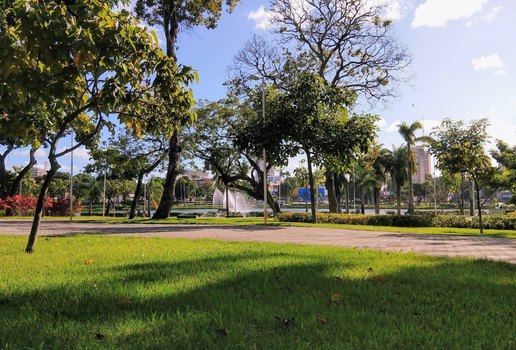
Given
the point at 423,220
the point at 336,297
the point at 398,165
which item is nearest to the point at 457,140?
the point at 423,220

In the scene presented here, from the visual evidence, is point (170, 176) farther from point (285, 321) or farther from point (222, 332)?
point (222, 332)

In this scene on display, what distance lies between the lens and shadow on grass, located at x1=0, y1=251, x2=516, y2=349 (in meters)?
3.10

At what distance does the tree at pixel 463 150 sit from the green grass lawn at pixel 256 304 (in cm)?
1061

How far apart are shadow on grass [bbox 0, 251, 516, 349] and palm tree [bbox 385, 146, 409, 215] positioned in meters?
47.3

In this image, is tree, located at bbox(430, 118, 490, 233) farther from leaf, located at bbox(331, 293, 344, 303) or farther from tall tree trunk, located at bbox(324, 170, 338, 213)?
leaf, located at bbox(331, 293, 344, 303)

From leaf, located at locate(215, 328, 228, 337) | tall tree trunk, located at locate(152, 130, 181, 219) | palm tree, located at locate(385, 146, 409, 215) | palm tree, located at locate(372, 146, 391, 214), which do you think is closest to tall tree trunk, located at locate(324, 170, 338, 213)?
tall tree trunk, located at locate(152, 130, 181, 219)

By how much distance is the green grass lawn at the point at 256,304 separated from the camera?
3115 millimetres

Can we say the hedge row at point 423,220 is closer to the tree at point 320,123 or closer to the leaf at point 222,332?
the tree at point 320,123

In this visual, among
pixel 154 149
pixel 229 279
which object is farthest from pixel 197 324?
pixel 154 149

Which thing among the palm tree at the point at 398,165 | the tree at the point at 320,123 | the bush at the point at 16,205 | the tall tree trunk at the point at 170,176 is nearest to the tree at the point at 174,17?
the tall tree trunk at the point at 170,176

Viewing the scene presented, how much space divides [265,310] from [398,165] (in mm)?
51130


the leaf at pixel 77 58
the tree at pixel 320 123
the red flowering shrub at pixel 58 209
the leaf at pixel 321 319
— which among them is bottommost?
the leaf at pixel 321 319

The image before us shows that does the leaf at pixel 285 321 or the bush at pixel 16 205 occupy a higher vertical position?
the bush at pixel 16 205

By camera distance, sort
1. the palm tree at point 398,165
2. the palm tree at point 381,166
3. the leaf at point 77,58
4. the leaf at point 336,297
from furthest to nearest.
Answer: the palm tree at point 381,166, the palm tree at point 398,165, the leaf at point 77,58, the leaf at point 336,297
